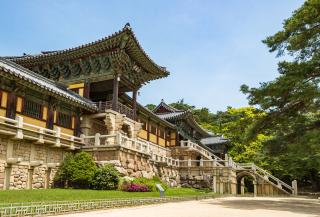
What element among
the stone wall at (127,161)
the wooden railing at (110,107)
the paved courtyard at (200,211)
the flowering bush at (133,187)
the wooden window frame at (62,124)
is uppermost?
the wooden railing at (110,107)

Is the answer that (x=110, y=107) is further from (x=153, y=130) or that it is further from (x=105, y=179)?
(x=153, y=130)

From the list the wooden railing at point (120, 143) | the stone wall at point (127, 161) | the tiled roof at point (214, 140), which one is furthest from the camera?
the tiled roof at point (214, 140)

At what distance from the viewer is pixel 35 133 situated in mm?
19453

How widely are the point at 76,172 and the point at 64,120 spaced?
5.14m

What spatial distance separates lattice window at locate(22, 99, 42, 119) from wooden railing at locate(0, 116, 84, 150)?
967mm

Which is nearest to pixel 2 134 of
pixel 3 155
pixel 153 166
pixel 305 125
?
pixel 3 155

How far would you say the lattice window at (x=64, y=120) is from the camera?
76.9ft

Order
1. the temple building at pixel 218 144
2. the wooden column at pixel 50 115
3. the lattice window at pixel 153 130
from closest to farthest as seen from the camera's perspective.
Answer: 1. the wooden column at pixel 50 115
2. the lattice window at pixel 153 130
3. the temple building at pixel 218 144

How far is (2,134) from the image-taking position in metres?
17.4

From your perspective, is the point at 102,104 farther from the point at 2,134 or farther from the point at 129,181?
the point at 2,134

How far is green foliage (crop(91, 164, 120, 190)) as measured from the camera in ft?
65.6

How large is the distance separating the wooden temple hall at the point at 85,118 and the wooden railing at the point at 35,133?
5 cm

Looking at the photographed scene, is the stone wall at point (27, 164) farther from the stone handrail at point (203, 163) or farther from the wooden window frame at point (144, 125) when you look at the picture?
the stone handrail at point (203, 163)

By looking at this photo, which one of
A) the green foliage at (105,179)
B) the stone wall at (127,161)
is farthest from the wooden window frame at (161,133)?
the green foliage at (105,179)
